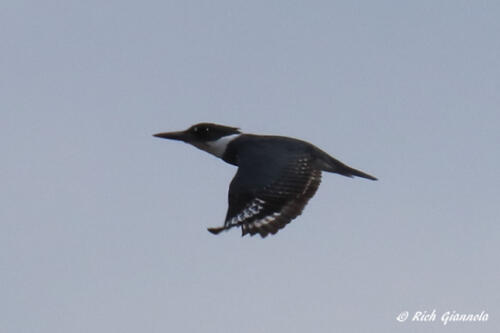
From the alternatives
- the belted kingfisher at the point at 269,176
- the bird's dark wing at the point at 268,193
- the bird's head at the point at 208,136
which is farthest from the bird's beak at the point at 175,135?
the bird's dark wing at the point at 268,193

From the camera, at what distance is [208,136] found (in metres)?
19.0

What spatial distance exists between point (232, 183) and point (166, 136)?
10.9 feet

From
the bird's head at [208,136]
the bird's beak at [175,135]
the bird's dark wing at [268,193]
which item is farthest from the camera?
the bird's beak at [175,135]

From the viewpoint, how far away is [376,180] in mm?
17844

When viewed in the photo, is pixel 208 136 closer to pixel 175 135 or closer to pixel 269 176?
pixel 175 135

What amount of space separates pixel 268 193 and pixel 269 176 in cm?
34

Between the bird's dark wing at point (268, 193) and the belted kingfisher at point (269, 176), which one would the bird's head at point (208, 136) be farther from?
the bird's dark wing at point (268, 193)

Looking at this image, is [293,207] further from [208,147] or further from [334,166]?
[208,147]

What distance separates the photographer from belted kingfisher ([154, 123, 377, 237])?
626 inches

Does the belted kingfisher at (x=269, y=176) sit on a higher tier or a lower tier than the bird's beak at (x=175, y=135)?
higher

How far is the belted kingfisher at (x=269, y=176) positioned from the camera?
626 inches

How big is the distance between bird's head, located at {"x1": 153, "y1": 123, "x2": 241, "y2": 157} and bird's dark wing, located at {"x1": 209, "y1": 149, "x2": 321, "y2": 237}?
1619 mm

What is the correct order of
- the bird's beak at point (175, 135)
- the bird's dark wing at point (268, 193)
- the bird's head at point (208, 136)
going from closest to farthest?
the bird's dark wing at point (268, 193) → the bird's head at point (208, 136) → the bird's beak at point (175, 135)

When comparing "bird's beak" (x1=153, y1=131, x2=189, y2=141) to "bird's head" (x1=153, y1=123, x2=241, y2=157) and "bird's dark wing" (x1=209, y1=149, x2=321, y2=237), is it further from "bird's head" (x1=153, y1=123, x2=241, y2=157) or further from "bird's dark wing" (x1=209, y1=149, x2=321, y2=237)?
"bird's dark wing" (x1=209, y1=149, x2=321, y2=237)
